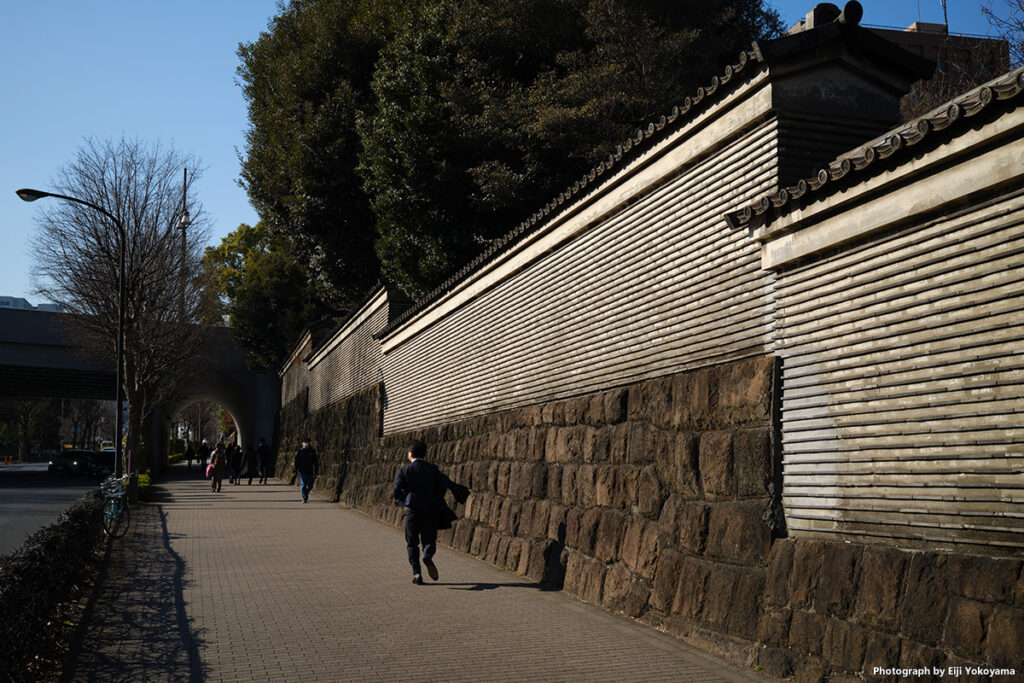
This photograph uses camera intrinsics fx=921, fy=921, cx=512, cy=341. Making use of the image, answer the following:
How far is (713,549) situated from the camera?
24.6 ft

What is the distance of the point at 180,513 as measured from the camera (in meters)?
22.1

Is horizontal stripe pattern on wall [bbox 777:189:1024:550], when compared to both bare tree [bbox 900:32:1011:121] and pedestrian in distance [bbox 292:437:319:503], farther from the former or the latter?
pedestrian in distance [bbox 292:437:319:503]

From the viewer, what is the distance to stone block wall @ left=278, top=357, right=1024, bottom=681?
208 inches

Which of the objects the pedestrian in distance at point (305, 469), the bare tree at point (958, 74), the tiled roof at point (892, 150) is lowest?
the pedestrian in distance at point (305, 469)

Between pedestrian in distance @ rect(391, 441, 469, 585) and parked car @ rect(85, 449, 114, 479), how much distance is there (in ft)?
128

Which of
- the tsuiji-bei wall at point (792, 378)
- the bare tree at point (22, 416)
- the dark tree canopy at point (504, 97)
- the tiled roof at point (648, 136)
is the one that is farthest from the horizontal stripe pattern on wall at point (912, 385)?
the bare tree at point (22, 416)

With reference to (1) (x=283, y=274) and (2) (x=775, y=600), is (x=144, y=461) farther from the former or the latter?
(2) (x=775, y=600)

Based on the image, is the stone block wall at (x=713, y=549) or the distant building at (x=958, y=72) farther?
the distant building at (x=958, y=72)

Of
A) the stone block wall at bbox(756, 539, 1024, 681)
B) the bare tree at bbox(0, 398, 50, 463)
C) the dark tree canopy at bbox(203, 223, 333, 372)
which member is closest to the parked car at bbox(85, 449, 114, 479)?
the dark tree canopy at bbox(203, 223, 333, 372)

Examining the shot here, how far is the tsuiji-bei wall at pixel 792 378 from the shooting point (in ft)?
17.4

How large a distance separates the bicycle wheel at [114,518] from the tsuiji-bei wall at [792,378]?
625 centimetres

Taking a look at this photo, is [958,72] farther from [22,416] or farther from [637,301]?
[22,416]

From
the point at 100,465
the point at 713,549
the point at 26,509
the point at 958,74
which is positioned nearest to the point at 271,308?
the point at 100,465

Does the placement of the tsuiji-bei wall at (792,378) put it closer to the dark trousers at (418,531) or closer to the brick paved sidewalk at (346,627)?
the brick paved sidewalk at (346,627)
